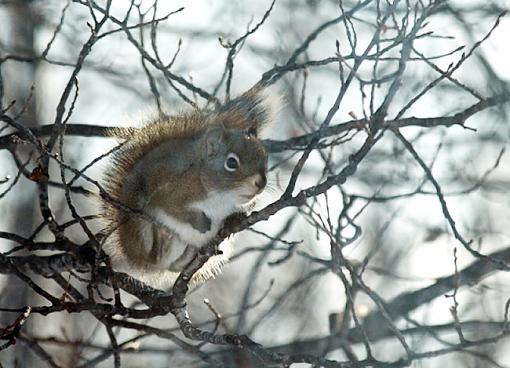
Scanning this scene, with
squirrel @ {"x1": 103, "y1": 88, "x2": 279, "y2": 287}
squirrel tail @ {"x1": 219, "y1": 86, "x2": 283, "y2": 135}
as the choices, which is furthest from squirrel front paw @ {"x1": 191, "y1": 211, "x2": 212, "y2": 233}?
squirrel tail @ {"x1": 219, "y1": 86, "x2": 283, "y2": 135}

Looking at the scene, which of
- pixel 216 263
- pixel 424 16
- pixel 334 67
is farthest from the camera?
pixel 334 67

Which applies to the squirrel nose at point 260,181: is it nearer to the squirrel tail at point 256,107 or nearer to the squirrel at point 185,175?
the squirrel at point 185,175

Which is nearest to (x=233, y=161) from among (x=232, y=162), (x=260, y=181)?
(x=232, y=162)

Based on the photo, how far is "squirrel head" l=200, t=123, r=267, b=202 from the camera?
3.21 metres

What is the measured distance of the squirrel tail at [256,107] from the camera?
3346 millimetres

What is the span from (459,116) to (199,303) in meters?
3.25

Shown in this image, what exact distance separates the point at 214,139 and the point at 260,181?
0.22 metres

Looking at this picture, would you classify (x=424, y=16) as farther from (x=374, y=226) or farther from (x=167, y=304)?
(x=374, y=226)

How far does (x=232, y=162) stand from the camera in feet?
10.7

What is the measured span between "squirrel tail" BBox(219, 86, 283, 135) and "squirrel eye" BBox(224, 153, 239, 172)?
124mm

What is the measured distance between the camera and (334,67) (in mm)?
6266

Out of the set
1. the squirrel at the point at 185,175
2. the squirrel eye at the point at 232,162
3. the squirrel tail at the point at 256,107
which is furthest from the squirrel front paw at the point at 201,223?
the squirrel tail at the point at 256,107

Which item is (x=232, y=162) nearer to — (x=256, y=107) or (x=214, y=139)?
(x=214, y=139)

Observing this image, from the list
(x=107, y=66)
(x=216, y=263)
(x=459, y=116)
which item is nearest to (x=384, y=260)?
(x=107, y=66)
